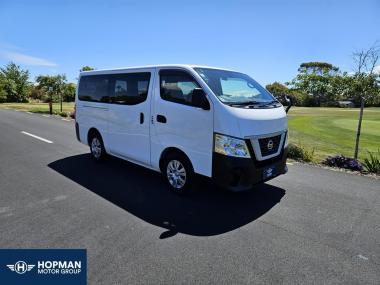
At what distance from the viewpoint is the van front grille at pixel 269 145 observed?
165 inches

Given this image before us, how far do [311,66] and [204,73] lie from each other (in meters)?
85.2

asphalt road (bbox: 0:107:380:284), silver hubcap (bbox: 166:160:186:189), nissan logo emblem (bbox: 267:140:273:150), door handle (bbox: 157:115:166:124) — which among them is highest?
door handle (bbox: 157:115:166:124)

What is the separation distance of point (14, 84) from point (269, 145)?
6416cm

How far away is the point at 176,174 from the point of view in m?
4.80

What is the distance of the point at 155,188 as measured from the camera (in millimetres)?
5168

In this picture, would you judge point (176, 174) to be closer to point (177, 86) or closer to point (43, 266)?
point (177, 86)

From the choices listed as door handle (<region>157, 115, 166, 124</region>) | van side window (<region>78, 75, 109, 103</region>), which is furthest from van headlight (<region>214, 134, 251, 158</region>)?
van side window (<region>78, 75, 109, 103</region>)

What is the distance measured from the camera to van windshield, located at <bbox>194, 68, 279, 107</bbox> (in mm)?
4316

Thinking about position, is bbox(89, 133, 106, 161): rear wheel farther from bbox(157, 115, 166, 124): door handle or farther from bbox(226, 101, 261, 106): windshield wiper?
bbox(226, 101, 261, 106): windshield wiper

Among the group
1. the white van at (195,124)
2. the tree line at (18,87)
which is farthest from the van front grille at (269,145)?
the tree line at (18,87)

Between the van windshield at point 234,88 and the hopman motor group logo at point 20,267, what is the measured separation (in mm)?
3193

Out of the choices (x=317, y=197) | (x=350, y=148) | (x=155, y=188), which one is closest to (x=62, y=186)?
(x=155, y=188)

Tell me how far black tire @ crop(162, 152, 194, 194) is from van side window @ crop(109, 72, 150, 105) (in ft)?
4.20

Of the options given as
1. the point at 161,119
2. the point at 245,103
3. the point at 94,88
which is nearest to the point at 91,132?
the point at 94,88
